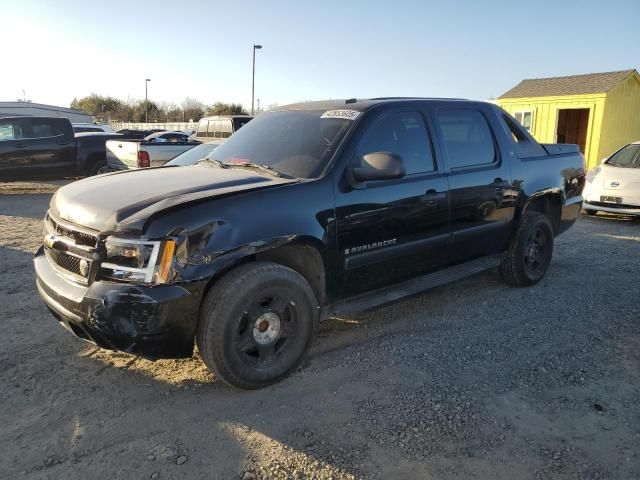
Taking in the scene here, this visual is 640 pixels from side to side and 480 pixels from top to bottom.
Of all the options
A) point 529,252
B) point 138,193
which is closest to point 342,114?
point 138,193

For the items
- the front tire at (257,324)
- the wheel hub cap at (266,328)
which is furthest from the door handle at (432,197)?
the wheel hub cap at (266,328)

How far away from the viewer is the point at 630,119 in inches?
700

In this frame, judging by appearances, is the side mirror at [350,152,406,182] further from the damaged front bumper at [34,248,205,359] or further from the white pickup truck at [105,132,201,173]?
the white pickup truck at [105,132,201,173]

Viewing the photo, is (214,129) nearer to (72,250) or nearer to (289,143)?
(289,143)

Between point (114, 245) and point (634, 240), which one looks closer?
point (114, 245)

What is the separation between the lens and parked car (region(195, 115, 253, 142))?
14.2 meters

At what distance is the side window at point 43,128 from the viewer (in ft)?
41.9

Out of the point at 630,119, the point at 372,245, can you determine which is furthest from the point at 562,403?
the point at 630,119

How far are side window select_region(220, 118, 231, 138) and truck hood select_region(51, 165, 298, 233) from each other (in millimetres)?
10686

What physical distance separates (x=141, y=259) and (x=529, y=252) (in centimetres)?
410

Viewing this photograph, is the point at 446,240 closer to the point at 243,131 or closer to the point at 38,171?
the point at 243,131

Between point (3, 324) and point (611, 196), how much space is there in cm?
980

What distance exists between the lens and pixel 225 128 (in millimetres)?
14422

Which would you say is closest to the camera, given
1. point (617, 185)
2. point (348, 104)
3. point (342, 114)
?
point (342, 114)
